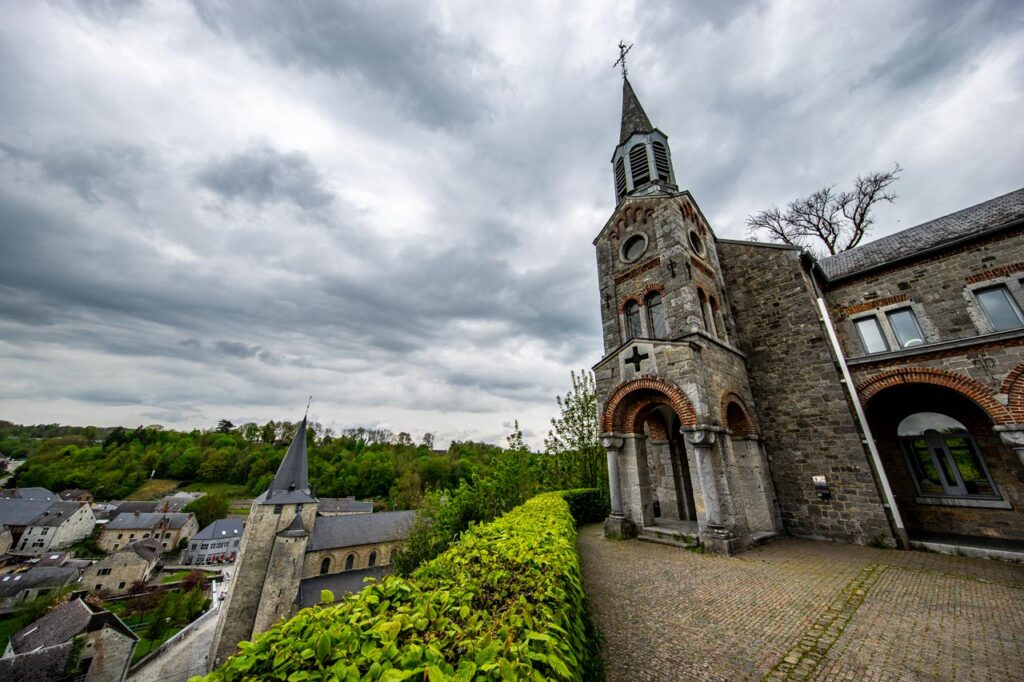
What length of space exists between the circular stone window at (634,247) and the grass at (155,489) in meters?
103

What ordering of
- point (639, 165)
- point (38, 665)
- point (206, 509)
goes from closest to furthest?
point (639, 165)
point (38, 665)
point (206, 509)

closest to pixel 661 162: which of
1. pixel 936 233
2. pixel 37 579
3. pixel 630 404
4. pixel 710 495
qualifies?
pixel 936 233

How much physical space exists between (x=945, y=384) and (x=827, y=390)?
215 centimetres

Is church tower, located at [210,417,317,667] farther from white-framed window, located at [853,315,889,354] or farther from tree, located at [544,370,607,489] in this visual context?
white-framed window, located at [853,315,889,354]

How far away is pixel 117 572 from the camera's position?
37281mm

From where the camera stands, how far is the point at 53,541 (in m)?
47.9

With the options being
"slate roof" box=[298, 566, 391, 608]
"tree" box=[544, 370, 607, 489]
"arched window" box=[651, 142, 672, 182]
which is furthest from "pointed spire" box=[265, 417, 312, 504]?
"arched window" box=[651, 142, 672, 182]

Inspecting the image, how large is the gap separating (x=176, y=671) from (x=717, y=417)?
39546 millimetres

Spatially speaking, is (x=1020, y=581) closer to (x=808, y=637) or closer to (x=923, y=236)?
(x=808, y=637)

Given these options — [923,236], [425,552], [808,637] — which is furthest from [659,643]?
[923,236]

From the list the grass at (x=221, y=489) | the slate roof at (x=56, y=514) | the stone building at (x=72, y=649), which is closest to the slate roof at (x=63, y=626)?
the stone building at (x=72, y=649)

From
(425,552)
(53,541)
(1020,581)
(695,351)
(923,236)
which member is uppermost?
(923,236)

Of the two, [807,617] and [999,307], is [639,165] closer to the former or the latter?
[999,307]

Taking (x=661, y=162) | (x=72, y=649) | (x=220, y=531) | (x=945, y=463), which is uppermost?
(x=661, y=162)
